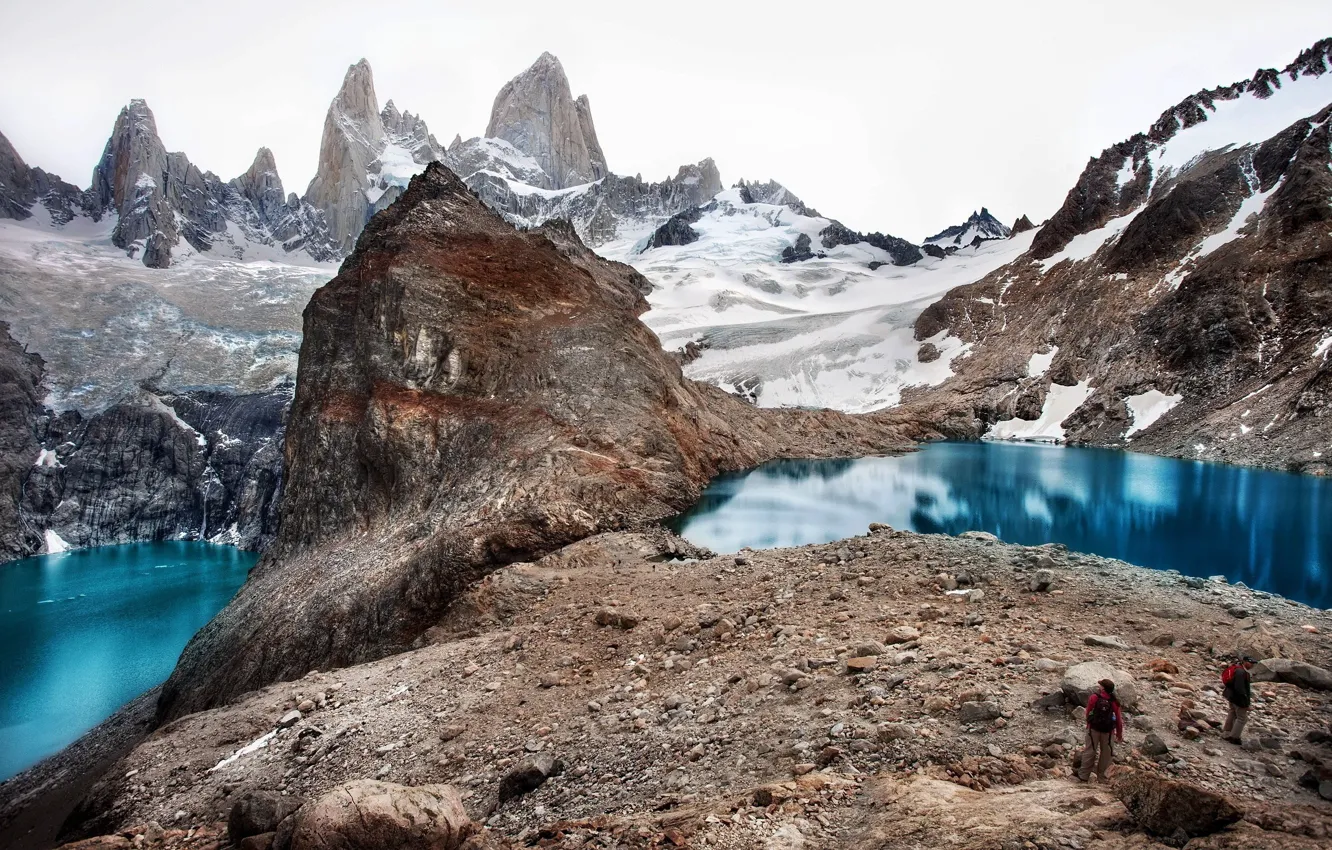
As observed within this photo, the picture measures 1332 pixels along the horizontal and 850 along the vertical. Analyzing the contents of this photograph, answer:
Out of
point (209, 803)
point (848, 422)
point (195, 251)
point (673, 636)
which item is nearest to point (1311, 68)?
point (848, 422)

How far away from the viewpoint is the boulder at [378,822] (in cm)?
597

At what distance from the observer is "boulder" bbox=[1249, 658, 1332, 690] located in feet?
25.4

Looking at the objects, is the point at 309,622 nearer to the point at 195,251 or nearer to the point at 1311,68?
the point at 1311,68

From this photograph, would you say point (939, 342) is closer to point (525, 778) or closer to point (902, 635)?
point (902, 635)

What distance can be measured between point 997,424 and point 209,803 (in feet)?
245

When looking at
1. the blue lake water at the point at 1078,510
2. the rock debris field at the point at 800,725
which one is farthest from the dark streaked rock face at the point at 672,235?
the rock debris field at the point at 800,725

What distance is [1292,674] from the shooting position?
25.9ft

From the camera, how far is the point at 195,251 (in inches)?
5413

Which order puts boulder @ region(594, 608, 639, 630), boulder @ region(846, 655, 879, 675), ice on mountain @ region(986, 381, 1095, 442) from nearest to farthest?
boulder @ region(846, 655, 879, 675) → boulder @ region(594, 608, 639, 630) → ice on mountain @ region(986, 381, 1095, 442)

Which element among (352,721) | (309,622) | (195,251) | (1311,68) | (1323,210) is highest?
(1311,68)

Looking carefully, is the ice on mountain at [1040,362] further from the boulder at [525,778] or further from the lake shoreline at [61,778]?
the boulder at [525,778]

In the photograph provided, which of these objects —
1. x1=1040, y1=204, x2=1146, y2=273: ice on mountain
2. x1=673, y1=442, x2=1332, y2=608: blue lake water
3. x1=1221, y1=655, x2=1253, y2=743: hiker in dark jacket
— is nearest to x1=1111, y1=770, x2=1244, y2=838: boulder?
x1=1221, y1=655, x2=1253, y2=743: hiker in dark jacket

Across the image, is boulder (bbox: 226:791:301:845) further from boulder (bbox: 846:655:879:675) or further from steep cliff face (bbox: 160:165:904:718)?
steep cliff face (bbox: 160:165:904:718)

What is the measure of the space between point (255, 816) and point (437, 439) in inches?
826
